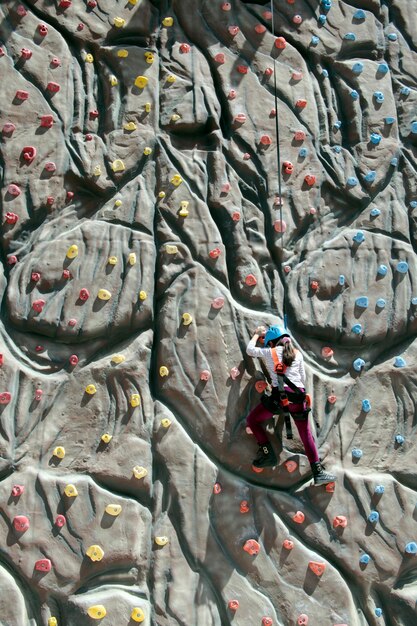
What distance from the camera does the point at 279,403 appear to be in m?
3.56

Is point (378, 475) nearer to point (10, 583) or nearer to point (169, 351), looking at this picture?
point (169, 351)

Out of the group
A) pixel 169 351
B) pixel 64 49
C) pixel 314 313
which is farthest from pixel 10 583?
pixel 64 49

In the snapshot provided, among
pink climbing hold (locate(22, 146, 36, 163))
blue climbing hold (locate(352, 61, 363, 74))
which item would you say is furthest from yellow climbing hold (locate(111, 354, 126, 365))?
blue climbing hold (locate(352, 61, 363, 74))

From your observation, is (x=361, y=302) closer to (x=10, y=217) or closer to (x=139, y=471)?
(x=139, y=471)

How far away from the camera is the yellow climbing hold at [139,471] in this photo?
11.7ft

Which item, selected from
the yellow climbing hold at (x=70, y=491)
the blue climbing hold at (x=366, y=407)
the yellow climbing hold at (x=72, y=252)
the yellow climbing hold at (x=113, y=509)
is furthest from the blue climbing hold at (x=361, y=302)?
the yellow climbing hold at (x=70, y=491)

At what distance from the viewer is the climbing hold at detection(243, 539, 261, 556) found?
354cm

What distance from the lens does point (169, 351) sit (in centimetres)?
372

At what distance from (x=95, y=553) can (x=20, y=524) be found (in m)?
0.35

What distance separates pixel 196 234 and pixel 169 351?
1.98 ft

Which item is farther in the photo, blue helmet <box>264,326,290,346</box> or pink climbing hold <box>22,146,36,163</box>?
pink climbing hold <box>22,146,36,163</box>

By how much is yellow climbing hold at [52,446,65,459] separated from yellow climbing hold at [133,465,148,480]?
13.1 inches

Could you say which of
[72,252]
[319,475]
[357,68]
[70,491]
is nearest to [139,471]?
[70,491]

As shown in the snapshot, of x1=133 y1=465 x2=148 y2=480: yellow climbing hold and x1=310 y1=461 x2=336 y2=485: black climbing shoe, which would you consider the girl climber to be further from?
x1=133 y1=465 x2=148 y2=480: yellow climbing hold
